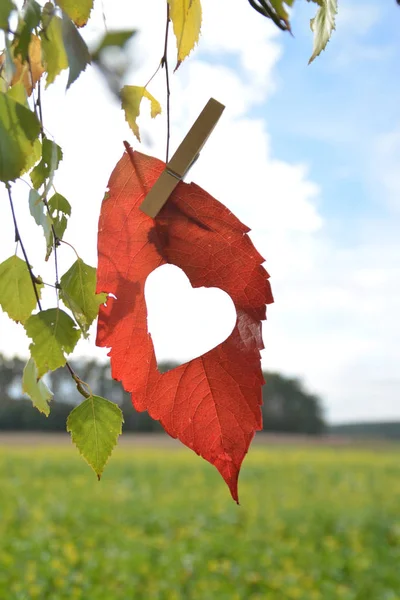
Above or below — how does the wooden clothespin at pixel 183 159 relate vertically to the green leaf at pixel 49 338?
above

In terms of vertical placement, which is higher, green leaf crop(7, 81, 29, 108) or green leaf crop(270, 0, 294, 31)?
green leaf crop(270, 0, 294, 31)

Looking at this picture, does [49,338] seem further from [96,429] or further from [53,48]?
[53,48]

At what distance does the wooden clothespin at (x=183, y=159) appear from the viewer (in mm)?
360

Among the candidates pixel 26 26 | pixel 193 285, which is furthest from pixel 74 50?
pixel 193 285

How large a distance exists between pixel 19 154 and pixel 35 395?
0.17 metres

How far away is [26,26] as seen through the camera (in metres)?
0.33

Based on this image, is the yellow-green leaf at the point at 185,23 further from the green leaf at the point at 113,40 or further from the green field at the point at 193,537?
the green field at the point at 193,537

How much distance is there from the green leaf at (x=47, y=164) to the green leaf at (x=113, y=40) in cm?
6

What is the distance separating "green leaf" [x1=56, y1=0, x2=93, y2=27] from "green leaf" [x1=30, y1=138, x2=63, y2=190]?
0.07m

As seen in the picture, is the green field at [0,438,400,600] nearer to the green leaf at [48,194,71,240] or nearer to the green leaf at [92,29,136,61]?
the green leaf at [48,194,71,240]

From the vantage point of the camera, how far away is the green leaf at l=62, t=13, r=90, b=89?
346mm

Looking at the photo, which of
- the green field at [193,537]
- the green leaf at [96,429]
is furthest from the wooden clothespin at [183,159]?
the green field at [193,537]

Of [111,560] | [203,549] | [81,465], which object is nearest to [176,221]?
[111,560]

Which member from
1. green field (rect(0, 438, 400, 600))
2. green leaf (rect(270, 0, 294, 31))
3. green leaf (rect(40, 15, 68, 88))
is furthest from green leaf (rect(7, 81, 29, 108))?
green field (rect(0, 438, 400, 600))
